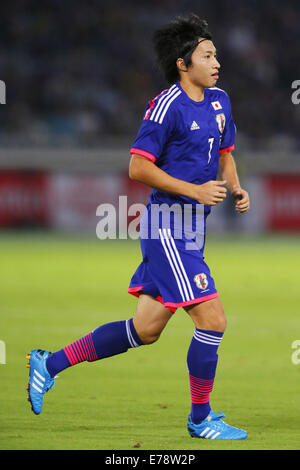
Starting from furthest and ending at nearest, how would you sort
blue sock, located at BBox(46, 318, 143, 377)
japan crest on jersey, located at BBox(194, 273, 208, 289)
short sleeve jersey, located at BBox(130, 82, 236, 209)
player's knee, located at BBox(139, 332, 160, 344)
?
blue sock, located at BBox(46, 318, 143, 377) → player's knee, located at BBox(139, 332, 160, 344) → short sleeve jersey, located at BBox(130, 82, 236, 209) → japan crest on jersey, located at BBox(194, 273, 208, 289)

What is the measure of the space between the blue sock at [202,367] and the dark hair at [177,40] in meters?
1.52

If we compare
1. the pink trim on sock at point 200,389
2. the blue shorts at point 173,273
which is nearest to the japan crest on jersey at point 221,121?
the blue shorts at point 173,273

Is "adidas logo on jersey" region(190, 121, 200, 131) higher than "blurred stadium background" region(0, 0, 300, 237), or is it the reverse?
"blurred stadium background" region(0, 0, 300, 237)

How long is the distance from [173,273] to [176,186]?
470 mm

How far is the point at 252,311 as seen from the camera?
35.5 ft

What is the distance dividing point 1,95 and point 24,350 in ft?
57.4

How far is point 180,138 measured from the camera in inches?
209

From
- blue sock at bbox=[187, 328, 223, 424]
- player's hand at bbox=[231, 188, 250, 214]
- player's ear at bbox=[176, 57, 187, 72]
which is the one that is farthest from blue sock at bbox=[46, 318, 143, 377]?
player's ear at bbox=[176, 57, 187, 72]

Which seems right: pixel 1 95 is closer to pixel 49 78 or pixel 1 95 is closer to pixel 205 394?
pixel 49 78

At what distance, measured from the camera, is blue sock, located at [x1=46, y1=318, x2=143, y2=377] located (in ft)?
18.0

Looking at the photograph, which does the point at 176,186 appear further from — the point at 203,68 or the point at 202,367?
the point at 202,367

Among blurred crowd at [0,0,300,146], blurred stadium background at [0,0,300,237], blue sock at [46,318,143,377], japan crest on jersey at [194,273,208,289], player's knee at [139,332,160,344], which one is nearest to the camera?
japan crest on jersey at [194,273,208,289]

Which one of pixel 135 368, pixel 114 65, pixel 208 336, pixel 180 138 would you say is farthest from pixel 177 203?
pixel 114 65

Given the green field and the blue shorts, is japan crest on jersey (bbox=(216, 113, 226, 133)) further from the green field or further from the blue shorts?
the green field
